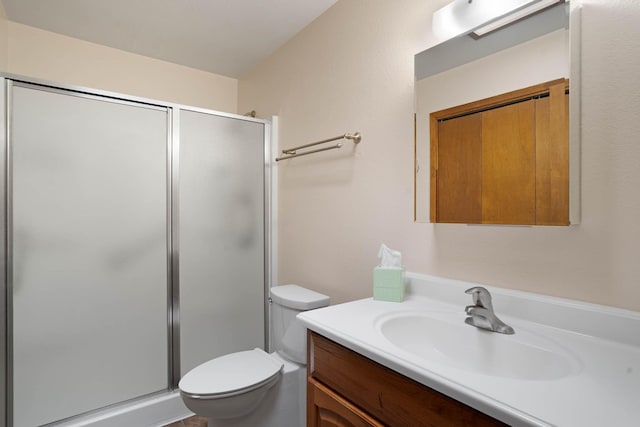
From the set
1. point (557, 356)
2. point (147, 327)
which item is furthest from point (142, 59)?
point (557, 356)

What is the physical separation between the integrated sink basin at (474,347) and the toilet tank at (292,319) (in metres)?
0.63

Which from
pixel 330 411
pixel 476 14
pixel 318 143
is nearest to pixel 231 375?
pixel 330 411

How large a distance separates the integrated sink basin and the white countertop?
1 centimetres

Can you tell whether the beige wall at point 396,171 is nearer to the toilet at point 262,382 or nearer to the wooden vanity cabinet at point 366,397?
the toilet at point 262,382

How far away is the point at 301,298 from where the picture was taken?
172cm

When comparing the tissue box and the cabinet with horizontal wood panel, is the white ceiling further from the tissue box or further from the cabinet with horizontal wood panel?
the tissue box

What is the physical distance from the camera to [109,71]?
2.40m

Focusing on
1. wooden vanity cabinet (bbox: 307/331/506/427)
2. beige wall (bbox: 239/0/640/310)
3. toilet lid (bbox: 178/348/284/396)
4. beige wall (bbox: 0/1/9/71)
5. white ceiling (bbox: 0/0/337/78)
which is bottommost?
toilet lid (bbox: 178/348/284/396)

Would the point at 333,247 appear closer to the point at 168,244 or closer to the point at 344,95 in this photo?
the point at 344,95

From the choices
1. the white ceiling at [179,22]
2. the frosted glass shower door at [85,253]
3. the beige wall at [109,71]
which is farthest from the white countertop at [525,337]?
the beige wall at [109,71]

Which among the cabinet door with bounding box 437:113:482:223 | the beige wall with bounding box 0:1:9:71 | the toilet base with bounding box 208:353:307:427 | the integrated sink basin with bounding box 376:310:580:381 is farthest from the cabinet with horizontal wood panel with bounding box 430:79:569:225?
the beige wall with bounding box 0:1:9:71

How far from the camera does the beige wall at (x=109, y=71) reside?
214 centimetres

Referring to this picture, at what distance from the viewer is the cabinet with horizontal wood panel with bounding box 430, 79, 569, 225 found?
1007 mm

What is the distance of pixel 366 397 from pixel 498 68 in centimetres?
113
